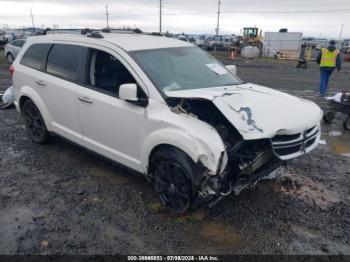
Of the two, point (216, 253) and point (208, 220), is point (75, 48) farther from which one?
point (216, 253)

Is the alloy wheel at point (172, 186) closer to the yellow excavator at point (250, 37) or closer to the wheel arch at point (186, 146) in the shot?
the wheel arch at point (186, 146)

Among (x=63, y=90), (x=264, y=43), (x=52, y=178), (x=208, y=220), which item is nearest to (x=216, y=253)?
(x=208, y=220)

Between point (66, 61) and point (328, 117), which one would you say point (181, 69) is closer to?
point (66, 61)

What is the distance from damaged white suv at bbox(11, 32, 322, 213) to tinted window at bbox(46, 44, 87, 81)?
2cm

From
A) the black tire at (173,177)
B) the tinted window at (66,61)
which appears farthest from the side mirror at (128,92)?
the tinted window at (66,61)

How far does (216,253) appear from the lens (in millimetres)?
3160

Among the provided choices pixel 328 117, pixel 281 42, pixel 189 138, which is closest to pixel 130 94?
pixel 189 138

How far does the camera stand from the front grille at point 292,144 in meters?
3.35

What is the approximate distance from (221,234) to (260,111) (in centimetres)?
134

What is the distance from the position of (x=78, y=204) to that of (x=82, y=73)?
1755 millimetres

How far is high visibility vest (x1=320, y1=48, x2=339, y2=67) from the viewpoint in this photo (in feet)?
37.0

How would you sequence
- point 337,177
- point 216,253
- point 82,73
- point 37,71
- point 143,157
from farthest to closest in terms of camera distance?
point 37,71
point 337,177
point 82,73
point 143,157
point 216,253

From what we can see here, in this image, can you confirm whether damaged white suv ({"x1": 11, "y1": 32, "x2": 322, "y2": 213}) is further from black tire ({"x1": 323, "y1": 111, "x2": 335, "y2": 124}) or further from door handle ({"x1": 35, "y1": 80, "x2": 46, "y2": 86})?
black tire ({"x1": 323, "y1": 111, "x2": 335, "y2": 124})

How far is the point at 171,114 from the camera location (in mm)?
3572
